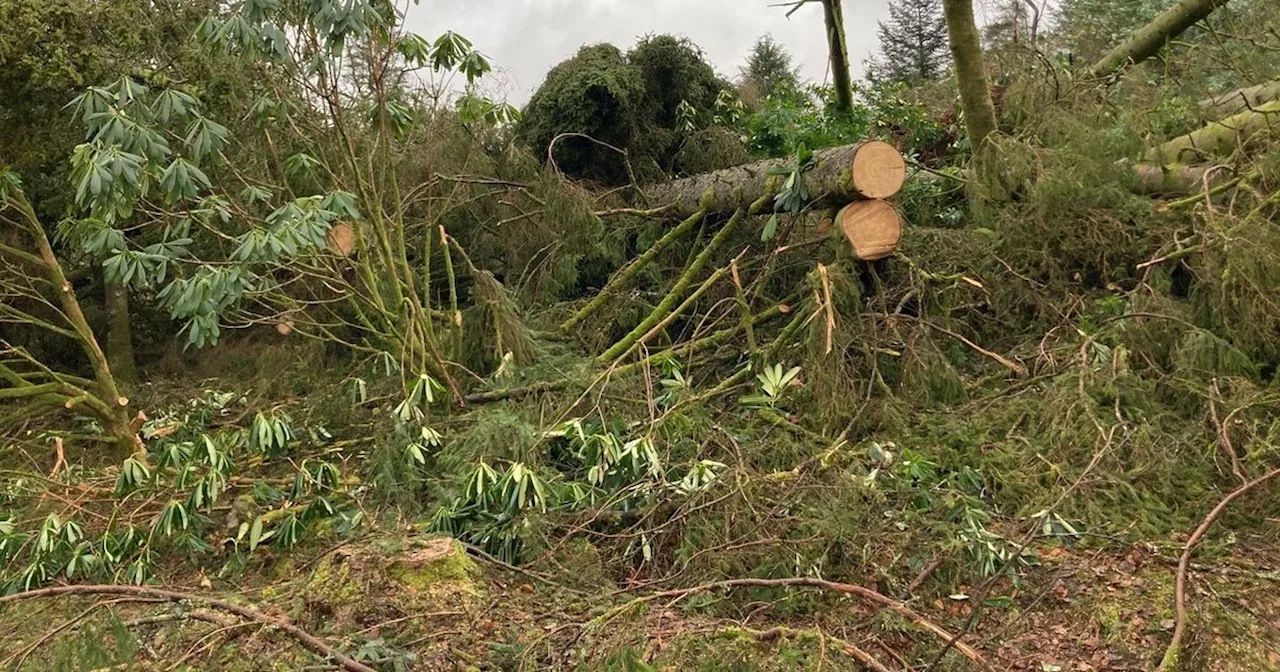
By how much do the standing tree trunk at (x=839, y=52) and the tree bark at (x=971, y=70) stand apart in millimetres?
2450

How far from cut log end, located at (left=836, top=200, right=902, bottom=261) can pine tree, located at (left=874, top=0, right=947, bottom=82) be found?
24.4 m

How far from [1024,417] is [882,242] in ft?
3.80

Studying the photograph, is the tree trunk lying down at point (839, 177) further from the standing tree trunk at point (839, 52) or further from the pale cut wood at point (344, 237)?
the standing tree trunk at point (839, 52)

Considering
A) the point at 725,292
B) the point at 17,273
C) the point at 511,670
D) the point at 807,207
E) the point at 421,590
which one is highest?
the point at 17,273

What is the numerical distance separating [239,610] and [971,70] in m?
5.01

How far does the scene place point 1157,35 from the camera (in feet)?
21.0

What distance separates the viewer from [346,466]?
14.0 feet

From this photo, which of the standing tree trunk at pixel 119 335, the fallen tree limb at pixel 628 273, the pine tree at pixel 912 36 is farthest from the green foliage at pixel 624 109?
the pine tree at pixel 912 36

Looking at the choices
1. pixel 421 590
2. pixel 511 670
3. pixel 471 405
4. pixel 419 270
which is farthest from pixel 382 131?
pixel 511 670

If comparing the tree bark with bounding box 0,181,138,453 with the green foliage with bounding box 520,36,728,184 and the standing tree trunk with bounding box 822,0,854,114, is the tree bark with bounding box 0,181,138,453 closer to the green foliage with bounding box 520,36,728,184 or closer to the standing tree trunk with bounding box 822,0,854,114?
the green foliage with bounding box 520,36,728,184

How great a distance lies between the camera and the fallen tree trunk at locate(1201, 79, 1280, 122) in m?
5.26

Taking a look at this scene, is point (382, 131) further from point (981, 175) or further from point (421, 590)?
point (981, 175)

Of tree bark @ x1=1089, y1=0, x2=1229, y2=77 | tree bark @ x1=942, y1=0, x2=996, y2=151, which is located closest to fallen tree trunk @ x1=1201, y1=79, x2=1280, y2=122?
tree bark @ x1=1089, y1=0, x2=1229, y2=77

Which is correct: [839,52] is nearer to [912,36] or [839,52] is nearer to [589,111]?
[589,111]
